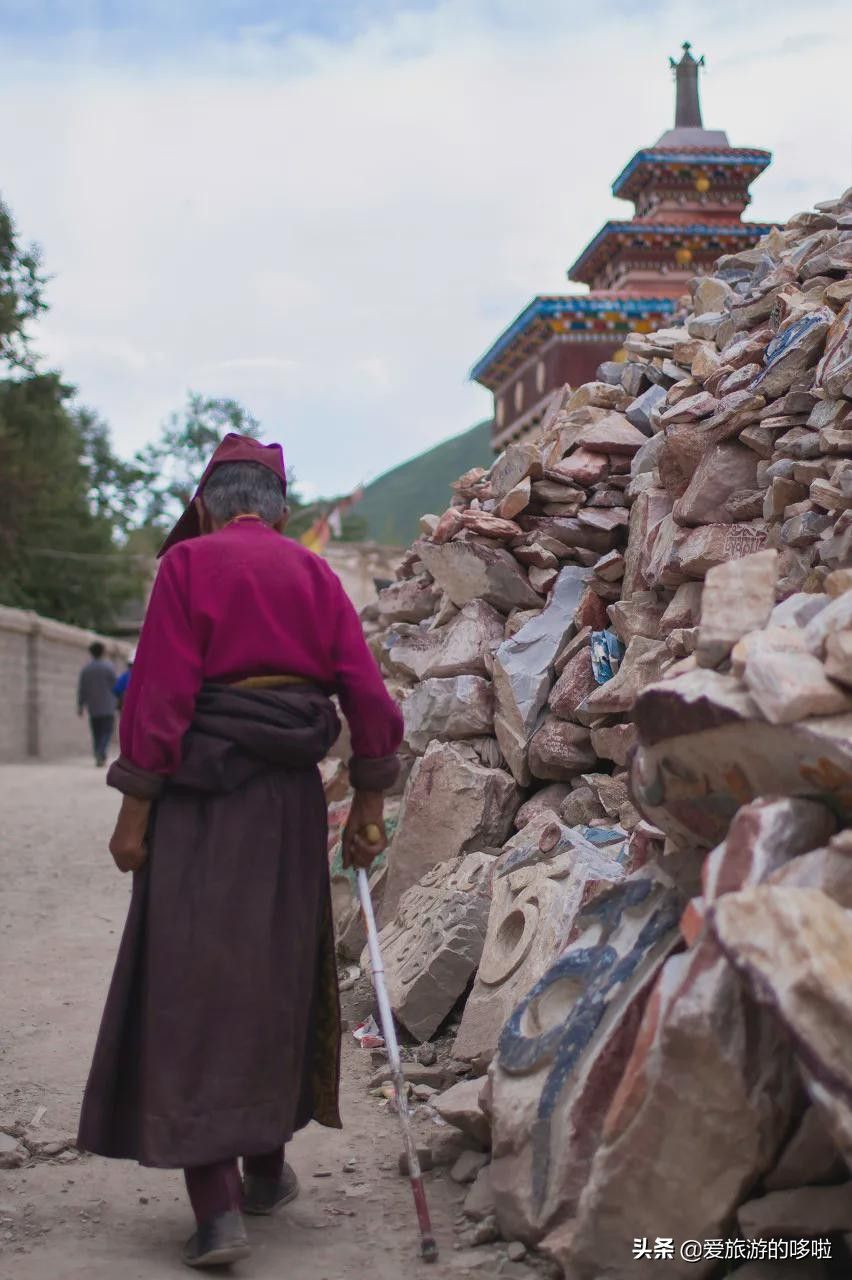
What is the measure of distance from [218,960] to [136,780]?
411mm

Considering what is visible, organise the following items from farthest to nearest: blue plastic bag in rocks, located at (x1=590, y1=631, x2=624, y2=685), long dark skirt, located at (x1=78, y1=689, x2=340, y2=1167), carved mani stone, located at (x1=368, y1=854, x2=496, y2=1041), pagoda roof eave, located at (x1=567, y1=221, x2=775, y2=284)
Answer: pagoda roof eave, located at (x1=567, y1=221, x2=775, y2=284) < blue plastic bag in rocks, located at (x1=590, y1=631, x2=624, y2=685) < carved mani stone, located at (x1=368, y1=854, x2=496, y2=1041) < long dark skirt, located at (x1=78, y1=689, x2=340, y2=1167)

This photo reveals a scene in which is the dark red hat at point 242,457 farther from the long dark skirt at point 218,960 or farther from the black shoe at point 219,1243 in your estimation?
the black shoe at point 219,1243

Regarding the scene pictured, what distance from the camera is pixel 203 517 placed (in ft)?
10.1

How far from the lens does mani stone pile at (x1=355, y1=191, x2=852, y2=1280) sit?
2221 mm

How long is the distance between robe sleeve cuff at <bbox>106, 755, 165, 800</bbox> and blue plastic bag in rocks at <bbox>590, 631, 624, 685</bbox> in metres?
2.51

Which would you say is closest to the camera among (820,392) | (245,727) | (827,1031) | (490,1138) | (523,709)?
(827,1031)

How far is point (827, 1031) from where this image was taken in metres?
1.98

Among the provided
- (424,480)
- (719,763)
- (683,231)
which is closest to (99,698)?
(683,231)

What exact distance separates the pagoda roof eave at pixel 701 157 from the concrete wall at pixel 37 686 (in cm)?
943

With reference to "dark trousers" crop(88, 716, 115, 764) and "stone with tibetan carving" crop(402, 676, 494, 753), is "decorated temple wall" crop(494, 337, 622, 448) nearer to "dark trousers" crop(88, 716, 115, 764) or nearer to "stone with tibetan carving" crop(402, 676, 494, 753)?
"dark trousers" crop(88, 716, 115, 764)

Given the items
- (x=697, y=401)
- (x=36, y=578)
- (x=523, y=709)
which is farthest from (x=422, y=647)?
(x=36, y=578)

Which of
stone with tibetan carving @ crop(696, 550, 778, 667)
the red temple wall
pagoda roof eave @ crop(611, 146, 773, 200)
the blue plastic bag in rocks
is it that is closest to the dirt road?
stone with tibetan carving @ crop(696, 550, 778, 667)

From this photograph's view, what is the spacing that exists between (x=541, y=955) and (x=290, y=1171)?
89 centimetres

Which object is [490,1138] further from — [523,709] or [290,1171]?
[523,709]
